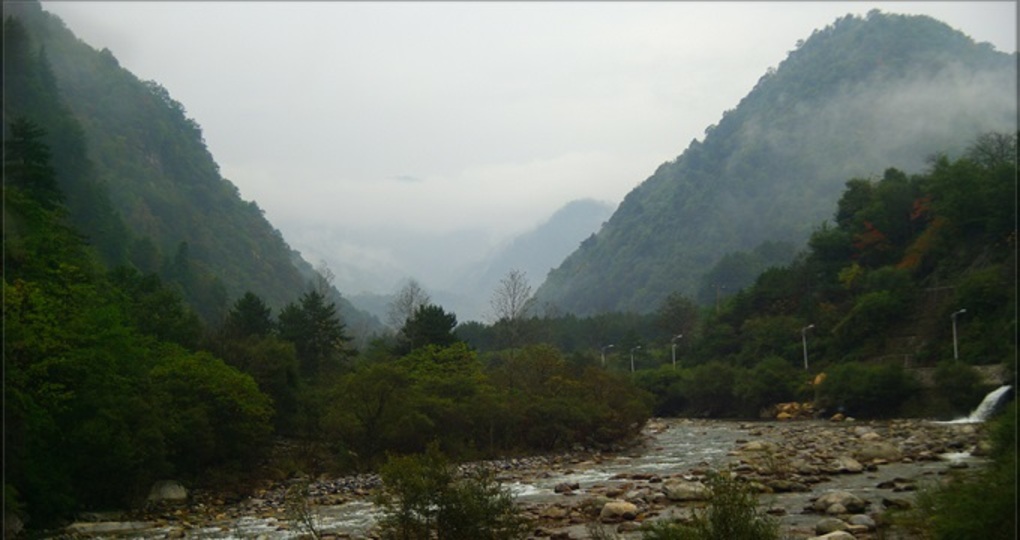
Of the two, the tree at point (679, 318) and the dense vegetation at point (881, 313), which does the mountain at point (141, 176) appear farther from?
the tree at point (679, 318)

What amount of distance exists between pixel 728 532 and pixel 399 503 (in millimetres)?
6376

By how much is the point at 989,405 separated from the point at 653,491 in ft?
99.1

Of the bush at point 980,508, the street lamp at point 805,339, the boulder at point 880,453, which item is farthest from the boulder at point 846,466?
the street lamp at point 805,339

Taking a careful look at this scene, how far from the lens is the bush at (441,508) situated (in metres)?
14.7

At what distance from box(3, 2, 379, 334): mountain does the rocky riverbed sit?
172 ft

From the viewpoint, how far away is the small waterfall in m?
44.7

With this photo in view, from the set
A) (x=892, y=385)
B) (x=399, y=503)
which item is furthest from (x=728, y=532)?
(x=892, y=385)

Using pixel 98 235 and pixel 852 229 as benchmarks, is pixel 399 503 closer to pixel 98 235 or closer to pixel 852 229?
pixel 98 235

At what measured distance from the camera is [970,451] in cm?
3209

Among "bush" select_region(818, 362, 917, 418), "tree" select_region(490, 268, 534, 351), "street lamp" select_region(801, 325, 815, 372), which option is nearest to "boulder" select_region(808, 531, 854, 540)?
"bush" select_region(818, 362, 917, 418)

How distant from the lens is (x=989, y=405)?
148 ft

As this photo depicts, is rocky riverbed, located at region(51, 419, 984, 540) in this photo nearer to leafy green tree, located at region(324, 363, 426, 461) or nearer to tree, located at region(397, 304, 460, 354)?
leafy green tree, located at region(324, 363, 426, 461)

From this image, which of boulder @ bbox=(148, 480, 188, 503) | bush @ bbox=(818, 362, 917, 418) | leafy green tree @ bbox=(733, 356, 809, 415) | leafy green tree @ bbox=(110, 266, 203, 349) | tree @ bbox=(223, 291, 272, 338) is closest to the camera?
boulder @ bbox=(148, 480, 188, 503)

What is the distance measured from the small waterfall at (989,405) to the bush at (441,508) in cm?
3928
